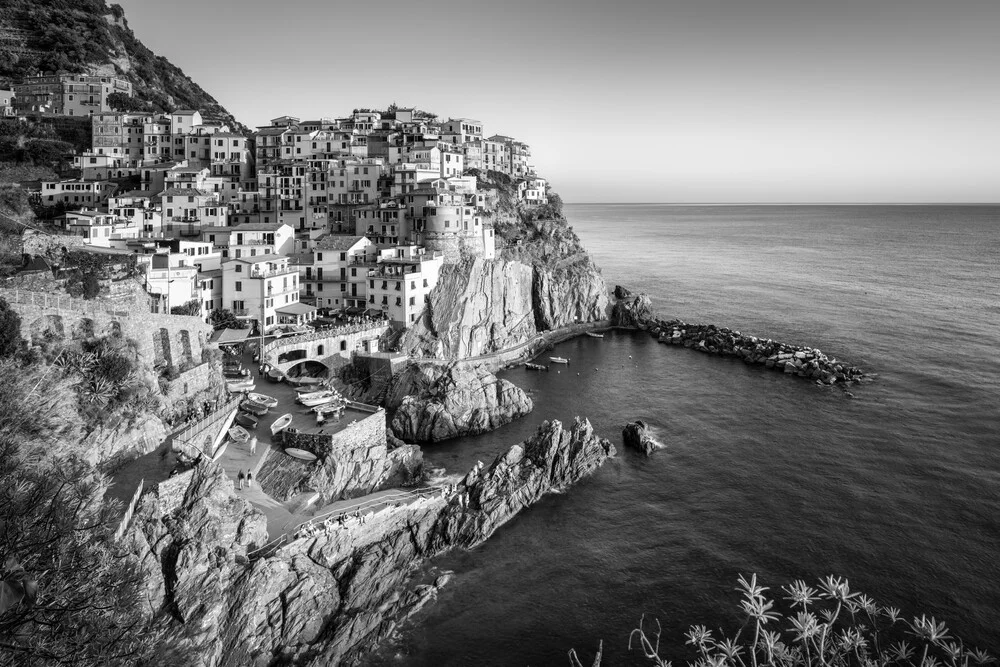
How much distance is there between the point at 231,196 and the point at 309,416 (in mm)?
45664

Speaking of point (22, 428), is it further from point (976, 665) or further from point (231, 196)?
point (231, 196)

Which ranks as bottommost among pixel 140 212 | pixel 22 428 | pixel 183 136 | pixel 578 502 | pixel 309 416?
pixel 578 502

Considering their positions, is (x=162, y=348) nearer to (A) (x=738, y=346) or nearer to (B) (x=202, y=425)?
(B) (x=202, y=425)

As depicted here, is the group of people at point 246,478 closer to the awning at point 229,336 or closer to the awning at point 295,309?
the awning at point 229,336

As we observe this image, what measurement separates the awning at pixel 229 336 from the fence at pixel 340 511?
18.9 metres

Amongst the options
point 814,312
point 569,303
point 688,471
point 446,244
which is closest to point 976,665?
point 688,471

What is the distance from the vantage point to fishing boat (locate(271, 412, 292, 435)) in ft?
106

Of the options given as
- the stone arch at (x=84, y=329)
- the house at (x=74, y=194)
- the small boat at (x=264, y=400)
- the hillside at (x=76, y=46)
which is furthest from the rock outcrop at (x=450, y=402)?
the hillside at (x=76, y=46)

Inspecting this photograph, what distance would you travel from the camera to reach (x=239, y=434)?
3120 cm

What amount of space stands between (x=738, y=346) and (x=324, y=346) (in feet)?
126

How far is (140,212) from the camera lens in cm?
6031

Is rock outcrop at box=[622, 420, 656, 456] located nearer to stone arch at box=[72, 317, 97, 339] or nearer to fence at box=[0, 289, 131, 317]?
fence at box=[0, 289, 131, 317]

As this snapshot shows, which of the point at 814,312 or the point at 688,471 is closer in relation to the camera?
the point at 688,471

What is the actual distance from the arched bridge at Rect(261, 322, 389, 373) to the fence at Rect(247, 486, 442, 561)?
607 inches
